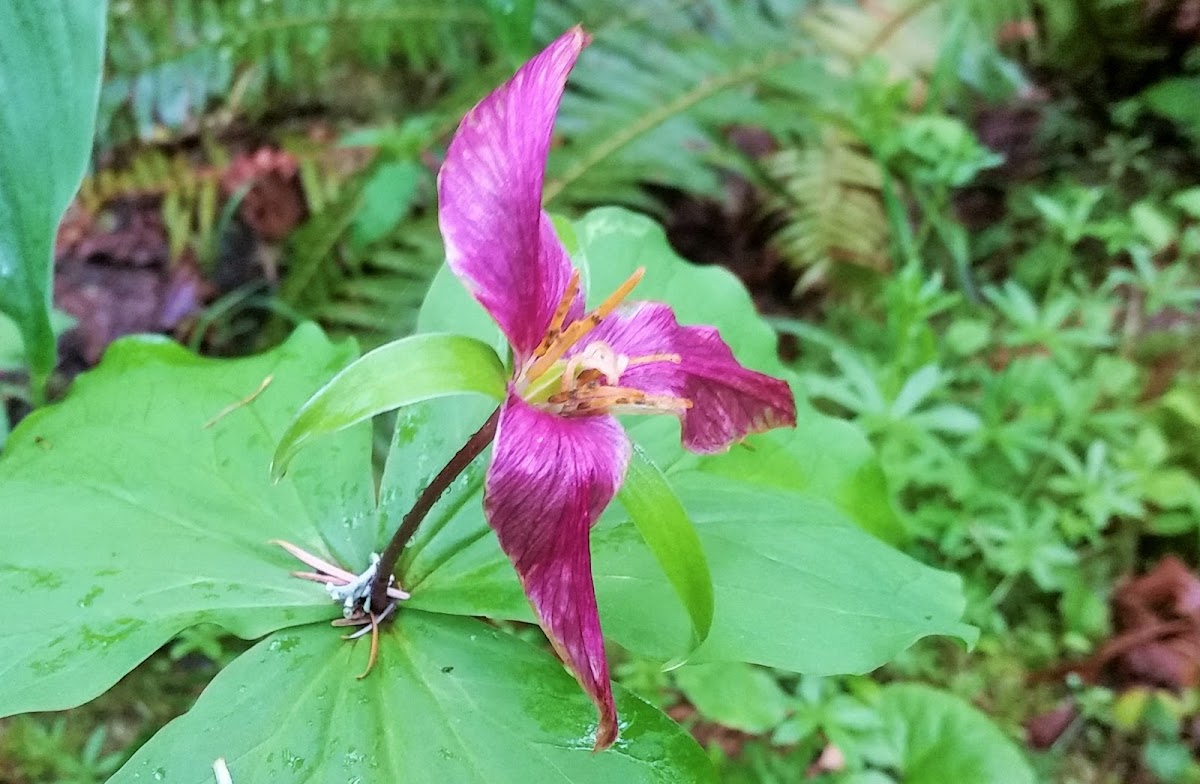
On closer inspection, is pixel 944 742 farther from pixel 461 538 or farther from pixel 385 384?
pixel 385 384

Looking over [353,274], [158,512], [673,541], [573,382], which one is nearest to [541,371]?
[573,382]

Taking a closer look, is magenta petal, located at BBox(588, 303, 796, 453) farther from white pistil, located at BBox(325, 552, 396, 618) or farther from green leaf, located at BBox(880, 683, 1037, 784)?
green leaf, located at BBox(880, 683, 1037, 784)

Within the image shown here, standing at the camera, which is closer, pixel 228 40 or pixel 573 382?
pixel 573 382

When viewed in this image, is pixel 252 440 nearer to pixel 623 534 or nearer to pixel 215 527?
pixel 215 527

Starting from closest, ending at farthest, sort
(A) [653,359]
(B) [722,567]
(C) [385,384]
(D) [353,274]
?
(C) [385,384], (A) [653,359], (B) [722,567], (D) [353,274]

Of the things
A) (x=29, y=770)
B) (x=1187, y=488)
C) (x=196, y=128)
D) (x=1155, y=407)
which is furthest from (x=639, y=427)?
(x=196, y=128)

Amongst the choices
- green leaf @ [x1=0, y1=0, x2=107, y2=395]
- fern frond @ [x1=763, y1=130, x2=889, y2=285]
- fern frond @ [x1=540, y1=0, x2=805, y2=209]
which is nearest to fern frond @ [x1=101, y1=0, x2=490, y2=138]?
fern frond @ [x1=540, y1=0, x2=805, y2=209]

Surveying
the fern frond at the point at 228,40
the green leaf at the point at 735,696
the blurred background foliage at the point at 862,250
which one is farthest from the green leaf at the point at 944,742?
the fern frond at the point at 228,40

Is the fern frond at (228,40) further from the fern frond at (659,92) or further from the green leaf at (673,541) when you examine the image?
the green leaf at (673,541)
